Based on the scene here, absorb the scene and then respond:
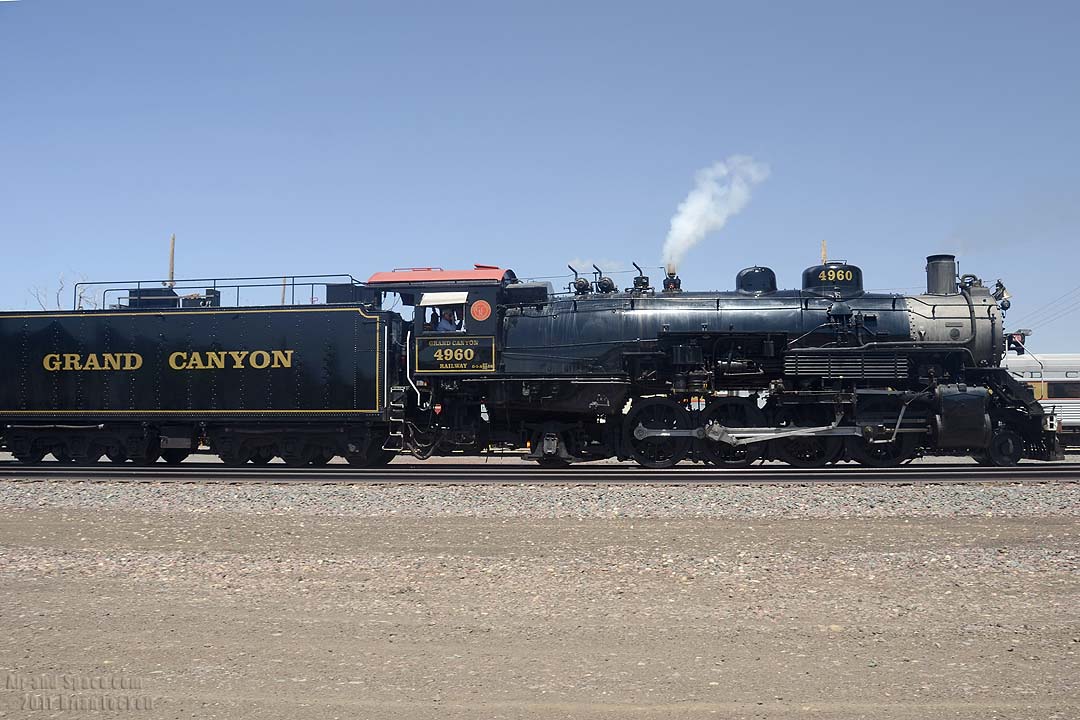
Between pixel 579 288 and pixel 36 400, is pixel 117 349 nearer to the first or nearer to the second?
pixel 36 400

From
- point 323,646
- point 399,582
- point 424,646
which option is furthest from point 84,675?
point 399,582

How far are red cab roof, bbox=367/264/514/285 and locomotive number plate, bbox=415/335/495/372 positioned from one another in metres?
1.18

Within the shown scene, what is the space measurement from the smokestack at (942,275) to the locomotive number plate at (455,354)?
8.78m

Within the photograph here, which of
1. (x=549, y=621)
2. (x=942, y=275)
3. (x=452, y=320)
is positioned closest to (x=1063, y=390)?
(x=942, y=275)

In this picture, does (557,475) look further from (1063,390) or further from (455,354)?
(1063,390)

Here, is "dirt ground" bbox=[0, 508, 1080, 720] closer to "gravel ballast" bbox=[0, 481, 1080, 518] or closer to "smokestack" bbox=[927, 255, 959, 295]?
"gravel ballast" bbox=[0, 481, 1080, 518]

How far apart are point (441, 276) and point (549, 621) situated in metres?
11.2

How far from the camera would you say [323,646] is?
5355mm

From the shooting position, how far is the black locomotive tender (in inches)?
593

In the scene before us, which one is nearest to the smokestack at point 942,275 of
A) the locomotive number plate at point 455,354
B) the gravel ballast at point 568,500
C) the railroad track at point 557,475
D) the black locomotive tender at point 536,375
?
the black locomotive tender at point 536,375

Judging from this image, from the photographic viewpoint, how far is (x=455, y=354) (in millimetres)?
15938

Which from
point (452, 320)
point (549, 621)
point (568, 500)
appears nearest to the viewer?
point (549, 621)

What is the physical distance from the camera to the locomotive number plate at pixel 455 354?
15.8m

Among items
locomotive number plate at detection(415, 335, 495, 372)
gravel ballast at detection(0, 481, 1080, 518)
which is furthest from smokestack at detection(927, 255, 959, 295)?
locomotive number plate at detection(415, 335, 495, 372)
